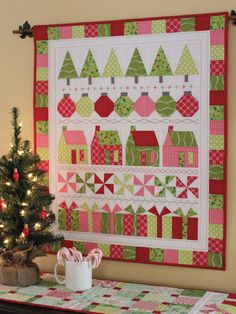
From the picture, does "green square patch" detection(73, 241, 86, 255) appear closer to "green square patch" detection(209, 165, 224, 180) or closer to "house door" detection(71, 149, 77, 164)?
"house door" detection(71, 149, 77, 164)

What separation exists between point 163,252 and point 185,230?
0.47 ft

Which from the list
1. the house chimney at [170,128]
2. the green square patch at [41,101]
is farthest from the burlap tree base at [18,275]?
the house chimney at [170,128]

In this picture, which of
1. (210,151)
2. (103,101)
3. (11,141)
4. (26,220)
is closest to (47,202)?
(26,220)

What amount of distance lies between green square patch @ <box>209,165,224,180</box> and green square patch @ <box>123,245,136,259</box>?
0.48 meters

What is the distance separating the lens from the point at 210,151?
8.52ft

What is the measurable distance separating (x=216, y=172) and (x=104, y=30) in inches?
31.1

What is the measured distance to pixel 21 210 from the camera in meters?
2.70

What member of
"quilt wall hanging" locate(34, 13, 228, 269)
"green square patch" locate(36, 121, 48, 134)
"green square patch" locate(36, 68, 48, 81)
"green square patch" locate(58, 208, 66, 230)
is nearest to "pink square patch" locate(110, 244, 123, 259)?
"quilt wall hanging" locate(34, 13, 228, 269)

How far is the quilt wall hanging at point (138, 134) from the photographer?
8.51 ft

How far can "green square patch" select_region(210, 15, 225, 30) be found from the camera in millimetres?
2527

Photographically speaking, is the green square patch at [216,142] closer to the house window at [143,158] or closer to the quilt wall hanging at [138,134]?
the quilt wall hanging at [138,134]

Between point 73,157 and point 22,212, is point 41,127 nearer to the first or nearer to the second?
point 73,157

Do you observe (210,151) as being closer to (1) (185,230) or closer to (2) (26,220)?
(1) (185,230)

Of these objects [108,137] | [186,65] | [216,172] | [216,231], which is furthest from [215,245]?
[186,65]
